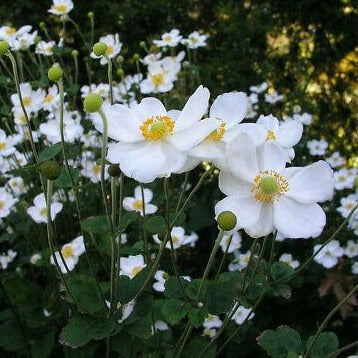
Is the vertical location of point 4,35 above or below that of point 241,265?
above

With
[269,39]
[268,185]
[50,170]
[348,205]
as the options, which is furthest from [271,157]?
Result: [269,39]

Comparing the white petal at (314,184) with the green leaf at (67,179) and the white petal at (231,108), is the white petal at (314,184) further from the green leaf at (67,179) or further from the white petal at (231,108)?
the green leaf at (67,179)

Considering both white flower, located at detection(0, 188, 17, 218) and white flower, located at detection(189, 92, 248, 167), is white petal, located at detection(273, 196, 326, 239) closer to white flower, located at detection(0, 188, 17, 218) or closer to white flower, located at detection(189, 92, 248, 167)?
white flower, located at detection(189, 92, 248, 167)

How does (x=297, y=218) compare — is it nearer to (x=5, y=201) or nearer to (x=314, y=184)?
(x=314, y=184)

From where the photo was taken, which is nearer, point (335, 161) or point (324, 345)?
point (324, 345)

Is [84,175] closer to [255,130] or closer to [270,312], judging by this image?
[270,312]

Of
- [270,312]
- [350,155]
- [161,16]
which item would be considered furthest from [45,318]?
[161,16]

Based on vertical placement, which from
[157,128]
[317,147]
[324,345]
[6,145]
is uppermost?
[157,128]
